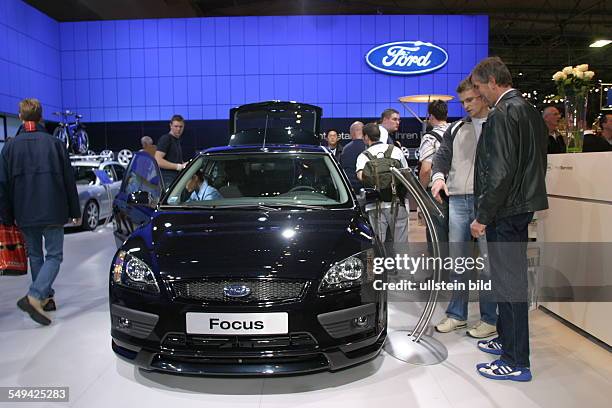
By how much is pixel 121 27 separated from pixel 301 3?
6.51m

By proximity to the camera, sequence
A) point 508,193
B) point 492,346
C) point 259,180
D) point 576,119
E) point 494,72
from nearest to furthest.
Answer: point 508,193
point 494,72
point 492,346
point 259,180
point 576,119

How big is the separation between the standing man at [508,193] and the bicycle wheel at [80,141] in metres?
10.3

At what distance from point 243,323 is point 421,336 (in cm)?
148

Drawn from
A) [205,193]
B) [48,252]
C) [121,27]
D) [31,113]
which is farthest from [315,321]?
[121,27]

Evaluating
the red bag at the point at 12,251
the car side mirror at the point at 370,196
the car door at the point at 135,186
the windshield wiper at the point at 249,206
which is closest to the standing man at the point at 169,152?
the car door at the point at 135,186

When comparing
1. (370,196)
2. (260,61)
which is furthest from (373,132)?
(260,61)

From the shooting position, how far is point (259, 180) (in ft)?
10.9

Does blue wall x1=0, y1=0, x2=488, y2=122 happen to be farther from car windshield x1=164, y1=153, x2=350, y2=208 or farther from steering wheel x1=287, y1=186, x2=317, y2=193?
steering wheel x1=287, y1=186, x2=317, y2=193

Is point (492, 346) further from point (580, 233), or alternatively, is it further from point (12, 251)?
point (12, 251)

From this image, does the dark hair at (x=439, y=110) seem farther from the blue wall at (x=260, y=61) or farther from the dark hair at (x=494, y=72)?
the blue wall at (x=260, y=61)

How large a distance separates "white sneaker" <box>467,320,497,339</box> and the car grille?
1.56 metres

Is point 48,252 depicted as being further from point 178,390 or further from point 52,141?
point 178,390

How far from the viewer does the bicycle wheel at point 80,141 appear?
434 inches

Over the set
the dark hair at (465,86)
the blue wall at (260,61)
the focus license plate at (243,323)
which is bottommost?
the focus license plate at (243,323)
